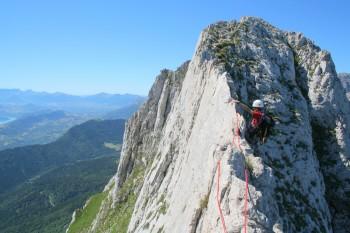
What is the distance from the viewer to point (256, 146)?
2336cm

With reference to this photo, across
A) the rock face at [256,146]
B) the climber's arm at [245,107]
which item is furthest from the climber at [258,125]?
the climber's arm at [245,107]

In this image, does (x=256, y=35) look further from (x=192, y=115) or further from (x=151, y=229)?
(x=151, y=229)

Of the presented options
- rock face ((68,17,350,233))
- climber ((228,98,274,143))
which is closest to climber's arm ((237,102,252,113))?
rock face ((68,17,350,233))

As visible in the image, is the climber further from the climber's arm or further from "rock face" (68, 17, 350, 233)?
the climber's arm

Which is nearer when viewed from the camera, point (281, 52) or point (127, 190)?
point (281, 52)

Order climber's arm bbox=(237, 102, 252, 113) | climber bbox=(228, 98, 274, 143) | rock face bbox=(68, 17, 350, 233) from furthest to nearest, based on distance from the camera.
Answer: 1. climber's arm bbox=(237, 102, 252, 113)
2. climber bbox=(228, 98, 274, 143)
3. rock face bbox=(68, 17, 350, 233)

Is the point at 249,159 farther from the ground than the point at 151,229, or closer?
farther from the ground

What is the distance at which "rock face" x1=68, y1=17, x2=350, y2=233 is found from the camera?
19.7 meters

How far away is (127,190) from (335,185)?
4353 cm

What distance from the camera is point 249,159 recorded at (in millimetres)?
20688

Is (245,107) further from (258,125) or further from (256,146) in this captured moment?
(256,146)

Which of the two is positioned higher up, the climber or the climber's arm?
the climber's arm

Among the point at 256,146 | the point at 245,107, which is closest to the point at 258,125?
the point at 256,146

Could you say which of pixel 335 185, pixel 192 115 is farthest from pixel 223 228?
pixel 192 115
